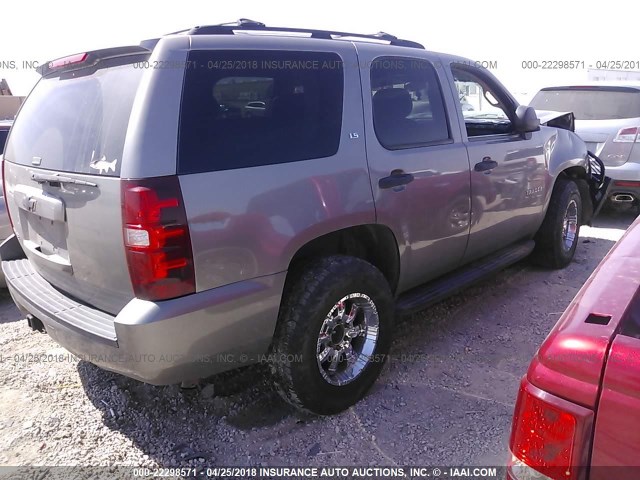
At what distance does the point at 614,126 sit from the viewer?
6.52 metres

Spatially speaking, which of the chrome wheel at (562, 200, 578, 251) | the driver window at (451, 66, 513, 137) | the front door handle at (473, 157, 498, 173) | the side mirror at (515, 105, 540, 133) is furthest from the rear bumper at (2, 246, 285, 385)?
the chrome wheel at (562, 200, 578, 251)

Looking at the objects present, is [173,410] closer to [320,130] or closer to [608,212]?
[320,130]

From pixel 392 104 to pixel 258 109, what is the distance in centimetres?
101

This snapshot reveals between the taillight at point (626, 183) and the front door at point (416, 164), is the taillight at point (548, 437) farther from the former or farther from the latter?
the taillight at point (626, 183)

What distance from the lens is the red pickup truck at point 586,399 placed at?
112 cm

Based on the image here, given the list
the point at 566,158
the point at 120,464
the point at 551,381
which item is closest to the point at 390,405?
the point at 120,464

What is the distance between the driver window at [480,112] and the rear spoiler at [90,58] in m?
2.29

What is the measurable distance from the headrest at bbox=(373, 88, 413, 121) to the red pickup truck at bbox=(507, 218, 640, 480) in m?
1.92

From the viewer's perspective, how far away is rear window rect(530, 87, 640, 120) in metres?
6.63

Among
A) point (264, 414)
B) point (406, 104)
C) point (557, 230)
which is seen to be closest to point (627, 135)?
point (557, 230)

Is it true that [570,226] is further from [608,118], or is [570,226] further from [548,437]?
[548,437]

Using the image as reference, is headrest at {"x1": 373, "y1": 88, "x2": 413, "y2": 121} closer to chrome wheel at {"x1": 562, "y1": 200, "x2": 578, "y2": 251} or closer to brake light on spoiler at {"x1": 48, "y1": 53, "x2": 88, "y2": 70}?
brake light on spoiler at {"x1": 48, "y1": 53, "x2": 88, "y2": 70}

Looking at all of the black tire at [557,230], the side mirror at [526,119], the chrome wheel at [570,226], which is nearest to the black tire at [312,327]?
the side mirror at [526,119]

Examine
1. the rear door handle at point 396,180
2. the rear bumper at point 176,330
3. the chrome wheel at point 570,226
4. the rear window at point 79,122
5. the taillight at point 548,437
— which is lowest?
the chrome wheel at point 570,226
